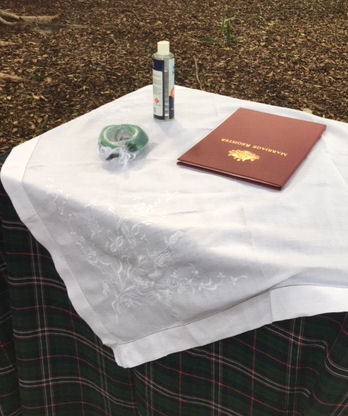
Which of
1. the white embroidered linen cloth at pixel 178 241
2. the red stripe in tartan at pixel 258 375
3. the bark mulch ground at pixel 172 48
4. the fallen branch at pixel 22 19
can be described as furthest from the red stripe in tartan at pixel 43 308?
the fallen branch at pixel 22 19

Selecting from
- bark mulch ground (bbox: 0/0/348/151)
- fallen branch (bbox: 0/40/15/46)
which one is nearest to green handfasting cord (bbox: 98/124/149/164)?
bark mulch ground (bbox: 0/0/348/151)

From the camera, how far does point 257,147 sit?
96 cm

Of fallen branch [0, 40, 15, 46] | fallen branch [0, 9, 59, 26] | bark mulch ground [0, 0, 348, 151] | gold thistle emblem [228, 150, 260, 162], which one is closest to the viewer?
gold thistle emblem [228, 150, 260, 162]

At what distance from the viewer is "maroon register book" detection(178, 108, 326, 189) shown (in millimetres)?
877

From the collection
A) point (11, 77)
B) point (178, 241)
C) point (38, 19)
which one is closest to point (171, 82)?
point (178, 241)

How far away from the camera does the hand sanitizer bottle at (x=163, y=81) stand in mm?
987

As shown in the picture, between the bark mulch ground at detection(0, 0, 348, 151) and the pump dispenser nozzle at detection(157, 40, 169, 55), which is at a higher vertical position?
the pump dispenser nozzle at detection(157, 40, 169, 55)

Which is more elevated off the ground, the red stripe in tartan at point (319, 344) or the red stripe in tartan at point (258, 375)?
the red stripe in tartan at point (319, 344)

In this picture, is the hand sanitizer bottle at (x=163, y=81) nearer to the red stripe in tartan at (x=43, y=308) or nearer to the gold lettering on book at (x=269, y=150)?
the gold lettering on book at (x=269, y=150)

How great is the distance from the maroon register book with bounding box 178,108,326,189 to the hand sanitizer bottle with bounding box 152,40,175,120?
0.41 feet

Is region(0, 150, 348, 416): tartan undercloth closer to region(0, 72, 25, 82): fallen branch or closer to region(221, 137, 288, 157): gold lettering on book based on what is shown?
region(221, 137, 288, 157): gold lettering on book

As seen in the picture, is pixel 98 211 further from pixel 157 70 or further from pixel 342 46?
pixel 342 46

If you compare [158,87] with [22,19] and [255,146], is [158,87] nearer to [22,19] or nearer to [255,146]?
[255,146]

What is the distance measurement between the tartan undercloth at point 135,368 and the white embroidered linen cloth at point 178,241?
7 cm
